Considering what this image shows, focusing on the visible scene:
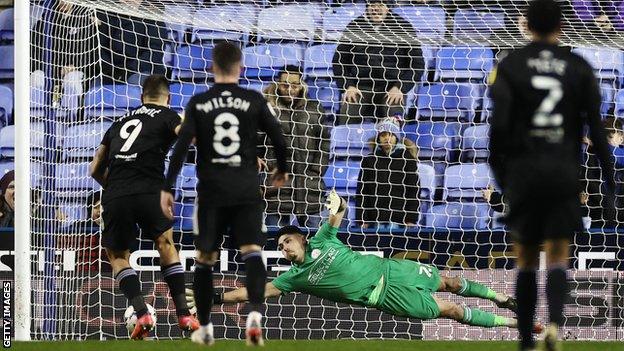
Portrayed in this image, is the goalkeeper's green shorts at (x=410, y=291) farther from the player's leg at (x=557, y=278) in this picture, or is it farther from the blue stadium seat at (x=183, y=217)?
the player's leg at (x=557, y=278)

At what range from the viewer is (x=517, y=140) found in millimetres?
5430

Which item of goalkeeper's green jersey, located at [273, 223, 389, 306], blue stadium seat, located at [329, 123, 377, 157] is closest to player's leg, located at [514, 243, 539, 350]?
goalkeeper's green jersey, located at [273, 223, 389, 306]

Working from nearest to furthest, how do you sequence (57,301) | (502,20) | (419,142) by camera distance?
(57,301) < (502,20) < (419,142)

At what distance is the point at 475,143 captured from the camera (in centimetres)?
1222

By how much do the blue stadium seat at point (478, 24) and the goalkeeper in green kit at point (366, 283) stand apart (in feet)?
7.32

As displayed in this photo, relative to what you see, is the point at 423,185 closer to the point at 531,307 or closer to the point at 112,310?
the point at 112,310

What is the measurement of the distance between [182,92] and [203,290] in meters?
5.81

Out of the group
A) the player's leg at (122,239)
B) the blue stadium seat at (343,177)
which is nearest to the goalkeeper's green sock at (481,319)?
the blue stadium seat at (343,177)

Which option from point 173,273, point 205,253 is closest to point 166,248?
point 173,273

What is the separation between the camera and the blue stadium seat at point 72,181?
10.5 m

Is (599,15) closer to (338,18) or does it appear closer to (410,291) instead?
(338,18)

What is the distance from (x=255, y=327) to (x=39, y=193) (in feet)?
14.0

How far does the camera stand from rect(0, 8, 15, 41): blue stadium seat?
13016 mm

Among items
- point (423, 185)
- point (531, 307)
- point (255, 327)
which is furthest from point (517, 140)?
point (423, 185)
